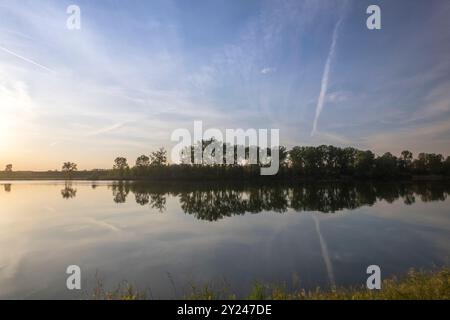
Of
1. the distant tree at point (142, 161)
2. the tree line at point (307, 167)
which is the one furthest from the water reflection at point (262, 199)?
the distant tree at point (142, 161)

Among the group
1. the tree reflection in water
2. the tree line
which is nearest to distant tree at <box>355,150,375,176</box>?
the tree line

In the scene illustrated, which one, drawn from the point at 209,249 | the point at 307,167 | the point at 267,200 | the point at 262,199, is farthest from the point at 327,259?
the point at 307,167

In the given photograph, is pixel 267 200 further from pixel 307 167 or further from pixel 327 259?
pixel 307 167

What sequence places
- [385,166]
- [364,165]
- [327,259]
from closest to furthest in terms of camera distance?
[327,259], [385,166], [364,165]

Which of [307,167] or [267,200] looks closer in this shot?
[267,200]

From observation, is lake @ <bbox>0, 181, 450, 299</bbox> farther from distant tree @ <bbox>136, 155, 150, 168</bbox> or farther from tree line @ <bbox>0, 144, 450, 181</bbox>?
distant tree @ <bbox>136, 155, 150, 168</bbox>

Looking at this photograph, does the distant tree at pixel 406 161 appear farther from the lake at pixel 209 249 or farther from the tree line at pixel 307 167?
the lake at pixel 209 249

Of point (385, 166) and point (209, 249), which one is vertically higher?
point (385, 166)

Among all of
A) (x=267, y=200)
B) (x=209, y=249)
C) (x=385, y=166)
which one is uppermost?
(x=385, y=166)

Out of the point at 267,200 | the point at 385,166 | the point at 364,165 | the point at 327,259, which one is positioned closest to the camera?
the point at 327,259

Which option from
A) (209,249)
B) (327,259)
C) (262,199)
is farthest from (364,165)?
(209,249)
